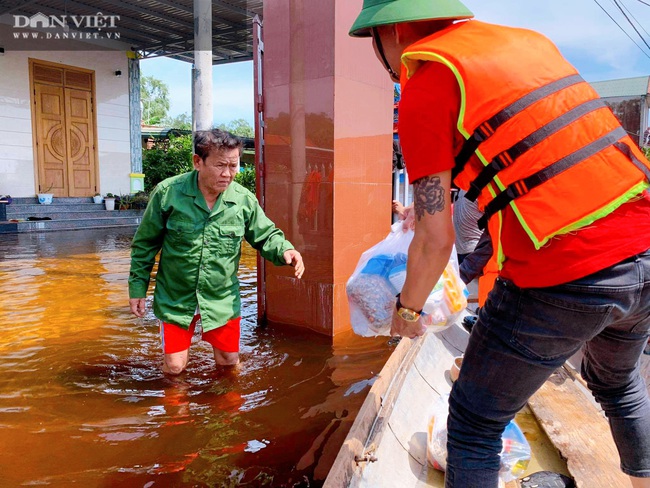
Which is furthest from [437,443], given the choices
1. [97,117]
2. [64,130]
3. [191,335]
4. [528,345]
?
[97,117]

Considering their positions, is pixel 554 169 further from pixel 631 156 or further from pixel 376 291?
pixel 376 291

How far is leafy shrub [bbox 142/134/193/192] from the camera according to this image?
19.9 m

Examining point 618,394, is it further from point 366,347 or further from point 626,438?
point 366,347

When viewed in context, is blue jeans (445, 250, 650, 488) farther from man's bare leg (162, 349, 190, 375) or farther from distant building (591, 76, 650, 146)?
distant building (591, 76, 650, 146)

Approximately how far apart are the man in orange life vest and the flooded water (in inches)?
55.3

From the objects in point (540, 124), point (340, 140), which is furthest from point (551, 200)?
point (340, 140)

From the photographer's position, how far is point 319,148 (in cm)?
448

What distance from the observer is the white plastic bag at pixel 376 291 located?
2178mm

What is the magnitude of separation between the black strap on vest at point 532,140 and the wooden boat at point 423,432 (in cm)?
117

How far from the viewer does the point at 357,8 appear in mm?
4465

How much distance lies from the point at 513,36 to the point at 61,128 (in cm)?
1611

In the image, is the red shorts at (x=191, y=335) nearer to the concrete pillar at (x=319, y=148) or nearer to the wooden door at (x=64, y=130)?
the concrete pillar at (x=319, y=148)

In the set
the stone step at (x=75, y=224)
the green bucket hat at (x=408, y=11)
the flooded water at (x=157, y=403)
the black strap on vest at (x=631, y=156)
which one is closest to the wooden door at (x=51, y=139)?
the stone step at (x=75, y=224)

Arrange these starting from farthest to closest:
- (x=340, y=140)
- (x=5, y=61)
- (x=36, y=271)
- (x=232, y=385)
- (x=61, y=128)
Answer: (x=61, y=128), (x=5, y=61), (x=36, y=271), (x=340, y=140), (x=232, y=385)
